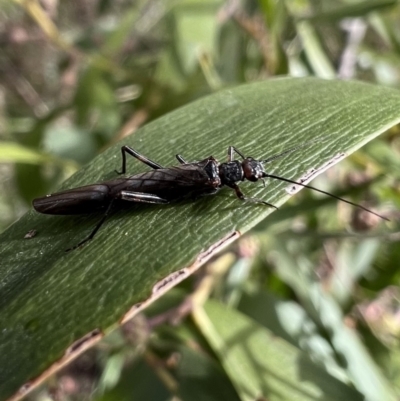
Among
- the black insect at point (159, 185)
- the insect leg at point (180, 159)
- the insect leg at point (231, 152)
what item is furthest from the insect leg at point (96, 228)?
the insect leg at point (231, 152)

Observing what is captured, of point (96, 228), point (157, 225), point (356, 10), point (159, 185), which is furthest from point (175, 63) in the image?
point (157, 225)

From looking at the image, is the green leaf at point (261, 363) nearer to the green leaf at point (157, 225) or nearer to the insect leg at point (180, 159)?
the green leaf at point (157, 225)

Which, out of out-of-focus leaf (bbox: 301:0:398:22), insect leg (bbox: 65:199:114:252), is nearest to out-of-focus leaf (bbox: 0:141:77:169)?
insect leg (bbox: 65:199:114:252)

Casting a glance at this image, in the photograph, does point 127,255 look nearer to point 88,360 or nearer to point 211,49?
point 211,49

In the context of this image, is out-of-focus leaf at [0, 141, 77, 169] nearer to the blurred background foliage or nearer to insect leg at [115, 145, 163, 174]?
the blurred background foliage

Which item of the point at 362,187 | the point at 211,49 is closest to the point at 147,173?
the point at 362,187

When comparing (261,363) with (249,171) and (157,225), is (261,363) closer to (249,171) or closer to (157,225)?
(249,171)
